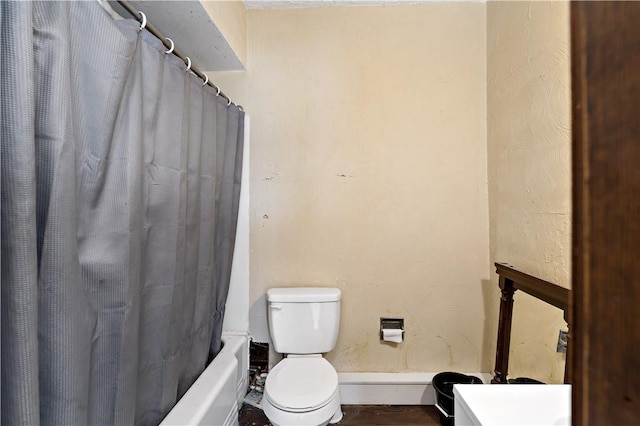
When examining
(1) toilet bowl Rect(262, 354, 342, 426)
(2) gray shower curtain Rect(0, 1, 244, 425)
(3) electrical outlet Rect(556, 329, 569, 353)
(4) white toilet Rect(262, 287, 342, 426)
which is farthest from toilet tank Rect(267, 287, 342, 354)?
(3) electrical outlet Rect(556, 329, 569, 353)

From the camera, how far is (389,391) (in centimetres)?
187

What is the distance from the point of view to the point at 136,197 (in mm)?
882

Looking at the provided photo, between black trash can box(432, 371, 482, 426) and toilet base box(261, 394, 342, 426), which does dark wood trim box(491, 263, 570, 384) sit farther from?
toilet base box(261, 394, 342, 426)

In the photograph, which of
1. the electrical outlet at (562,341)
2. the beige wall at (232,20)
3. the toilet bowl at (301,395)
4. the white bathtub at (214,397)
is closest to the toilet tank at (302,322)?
the toilet bowl at (301,395)

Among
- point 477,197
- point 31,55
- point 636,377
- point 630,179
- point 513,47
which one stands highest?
point 513,47

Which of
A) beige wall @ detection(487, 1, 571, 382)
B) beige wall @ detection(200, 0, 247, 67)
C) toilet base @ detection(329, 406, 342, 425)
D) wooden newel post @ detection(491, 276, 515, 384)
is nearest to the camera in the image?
beige wall @ detection(487, 1, 571, 382)

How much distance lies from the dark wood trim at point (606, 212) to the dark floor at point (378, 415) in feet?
5.53

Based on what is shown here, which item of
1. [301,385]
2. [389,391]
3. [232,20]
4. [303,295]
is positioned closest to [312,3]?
[232,20]

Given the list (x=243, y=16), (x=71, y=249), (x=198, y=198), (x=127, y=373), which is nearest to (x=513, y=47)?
(x=243, y=16)

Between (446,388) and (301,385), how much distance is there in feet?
2.95

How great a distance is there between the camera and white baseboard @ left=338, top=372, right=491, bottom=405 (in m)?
1.86

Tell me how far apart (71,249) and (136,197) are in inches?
9.6

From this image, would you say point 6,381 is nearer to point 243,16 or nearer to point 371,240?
point 371,240

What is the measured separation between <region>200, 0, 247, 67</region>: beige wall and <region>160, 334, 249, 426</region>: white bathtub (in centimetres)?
A: 157
